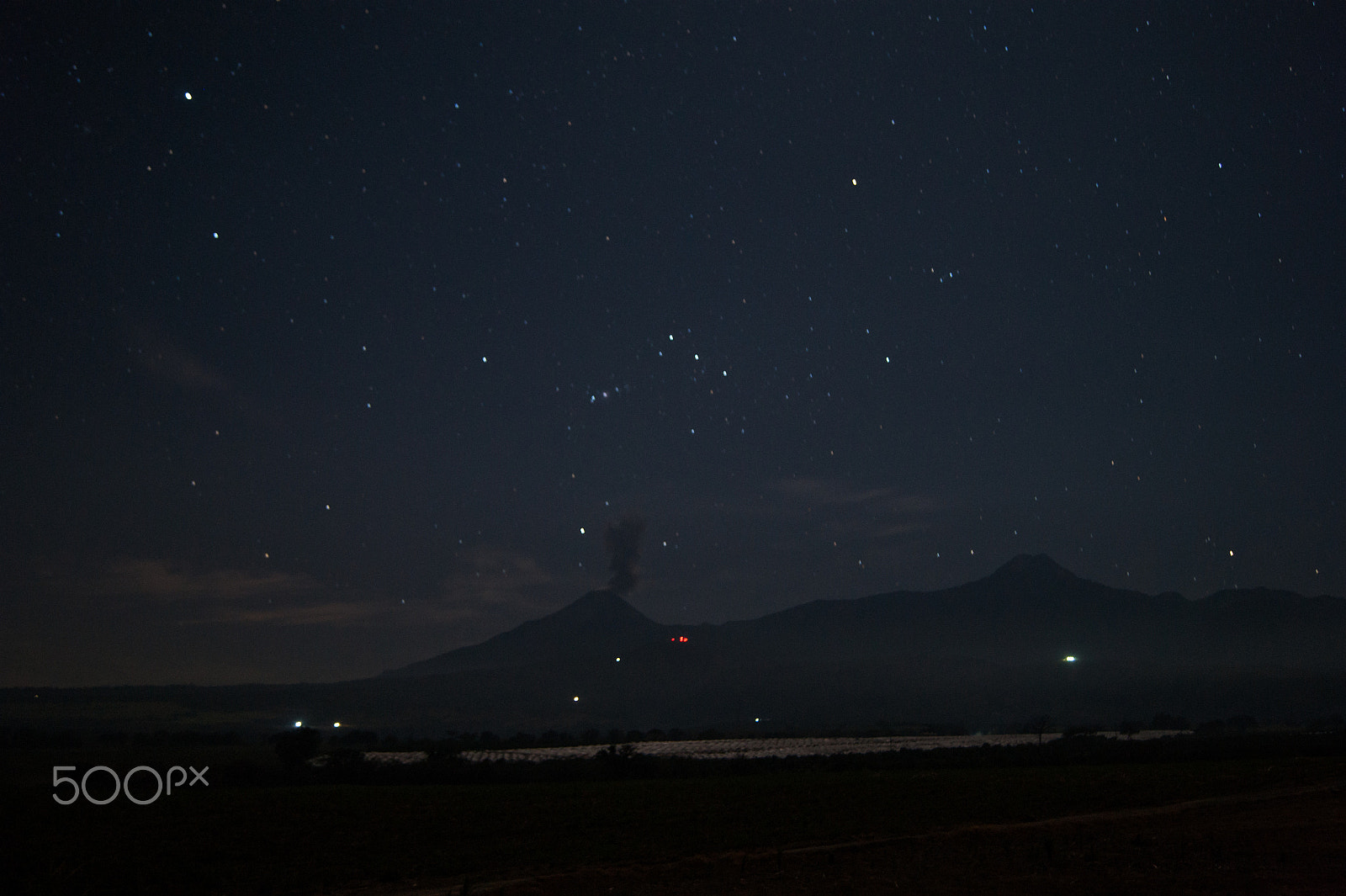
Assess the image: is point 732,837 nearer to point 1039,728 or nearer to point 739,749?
point 739,749

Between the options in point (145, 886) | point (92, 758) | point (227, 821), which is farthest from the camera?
point (92, 758)

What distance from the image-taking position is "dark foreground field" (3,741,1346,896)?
45.9ft

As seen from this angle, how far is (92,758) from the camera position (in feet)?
202

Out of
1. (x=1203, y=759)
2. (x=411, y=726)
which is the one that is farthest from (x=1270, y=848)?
(x=411, y=726)

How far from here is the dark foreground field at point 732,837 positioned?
14.0 metres

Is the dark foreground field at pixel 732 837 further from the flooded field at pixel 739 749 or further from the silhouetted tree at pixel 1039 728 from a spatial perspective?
the flooded field at pixel 739 749

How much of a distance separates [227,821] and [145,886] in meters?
8.68

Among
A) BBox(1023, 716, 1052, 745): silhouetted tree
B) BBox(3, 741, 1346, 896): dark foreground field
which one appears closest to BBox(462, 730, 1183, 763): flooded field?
BBox(1023, 716, 1052, 745): silhouetted tree

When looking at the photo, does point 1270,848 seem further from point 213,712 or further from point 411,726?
point 213,712

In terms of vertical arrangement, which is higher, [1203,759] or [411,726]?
[1203,759]

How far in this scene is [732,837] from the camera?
18969 millimetres

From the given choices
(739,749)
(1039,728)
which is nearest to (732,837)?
(739,749)

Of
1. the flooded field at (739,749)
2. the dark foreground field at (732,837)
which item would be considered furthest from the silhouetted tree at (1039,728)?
the dark foreground field at (732,837)

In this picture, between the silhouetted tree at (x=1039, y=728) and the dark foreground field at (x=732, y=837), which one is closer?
the dark foreground field at (x=732, y=837)
